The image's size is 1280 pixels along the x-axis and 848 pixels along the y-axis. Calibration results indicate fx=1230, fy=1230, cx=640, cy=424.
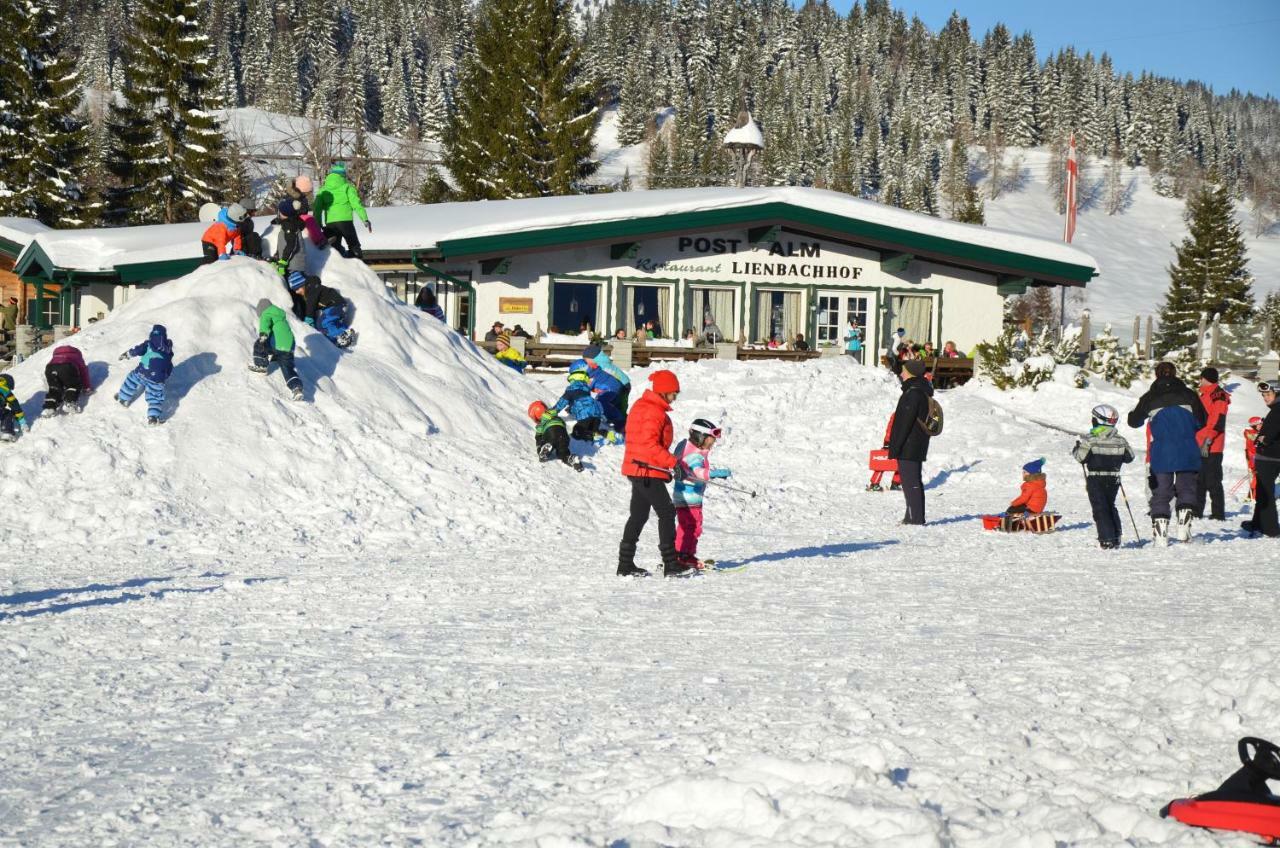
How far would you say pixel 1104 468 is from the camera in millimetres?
11281

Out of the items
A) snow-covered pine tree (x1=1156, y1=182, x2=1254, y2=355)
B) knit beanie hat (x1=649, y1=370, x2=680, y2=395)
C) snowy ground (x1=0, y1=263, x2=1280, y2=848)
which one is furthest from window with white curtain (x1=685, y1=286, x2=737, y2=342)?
snow-covered pine tree (x1=1156, y1=182, x2=1254, y2=355)

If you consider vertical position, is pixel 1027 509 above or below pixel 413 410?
below

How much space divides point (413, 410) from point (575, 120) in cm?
3392

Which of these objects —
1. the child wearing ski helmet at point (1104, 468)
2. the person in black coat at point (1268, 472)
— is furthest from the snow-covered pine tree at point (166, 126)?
the person in black coat at point (1268, 472)

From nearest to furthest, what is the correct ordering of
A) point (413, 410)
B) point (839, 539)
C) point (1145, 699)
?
point (1145, 699)
point (839, 539)
point (413, 410)

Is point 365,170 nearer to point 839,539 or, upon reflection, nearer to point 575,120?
point 575,120

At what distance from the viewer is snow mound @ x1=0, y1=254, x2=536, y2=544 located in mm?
11742

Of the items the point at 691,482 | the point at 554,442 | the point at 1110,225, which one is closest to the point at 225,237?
the point at 554,442

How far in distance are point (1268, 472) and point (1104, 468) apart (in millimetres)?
2358

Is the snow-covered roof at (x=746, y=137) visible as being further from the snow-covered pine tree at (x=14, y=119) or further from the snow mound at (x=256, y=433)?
the snow-covered pine tree at (x=14, y=119)

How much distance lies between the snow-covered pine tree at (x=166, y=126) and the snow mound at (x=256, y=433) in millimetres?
30474

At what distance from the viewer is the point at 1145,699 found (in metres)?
5.46

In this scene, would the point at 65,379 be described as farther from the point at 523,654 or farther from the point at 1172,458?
the point at 1172,458

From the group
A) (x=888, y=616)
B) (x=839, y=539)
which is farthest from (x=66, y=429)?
(x=888, y=616)
